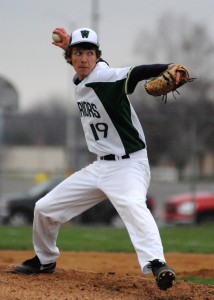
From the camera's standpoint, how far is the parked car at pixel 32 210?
19797 millimetres

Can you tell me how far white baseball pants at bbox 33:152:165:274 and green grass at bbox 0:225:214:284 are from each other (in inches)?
196

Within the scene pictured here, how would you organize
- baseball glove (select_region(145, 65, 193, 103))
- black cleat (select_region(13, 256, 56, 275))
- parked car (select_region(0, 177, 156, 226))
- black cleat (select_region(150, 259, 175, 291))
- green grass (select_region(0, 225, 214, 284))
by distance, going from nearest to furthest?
black cleat (select_region(150, 259, 175, 291)) → baseball glove (select_region(145, 65, 193, 103)) → black cleat (select_region(13, 256, 56, 275)) → green grass (select_region(0, 225, 214, 284)) → parked car (select_region(0, 177, 156, 226))

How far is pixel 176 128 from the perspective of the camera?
2117cm

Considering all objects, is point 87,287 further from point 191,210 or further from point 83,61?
point 191,210

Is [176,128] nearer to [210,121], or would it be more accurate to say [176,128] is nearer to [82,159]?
[210,121]

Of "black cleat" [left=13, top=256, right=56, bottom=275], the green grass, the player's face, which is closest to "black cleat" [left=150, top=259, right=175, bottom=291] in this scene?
"black cleat" [left=13, top=256, right=56, bottom=275]

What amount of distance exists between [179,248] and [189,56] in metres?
25.9

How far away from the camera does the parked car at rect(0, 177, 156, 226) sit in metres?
19.8

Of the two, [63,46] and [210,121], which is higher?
[63,46]

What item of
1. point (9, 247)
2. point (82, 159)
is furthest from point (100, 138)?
point (82, 159)

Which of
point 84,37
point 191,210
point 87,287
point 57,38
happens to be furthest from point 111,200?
point 191,210

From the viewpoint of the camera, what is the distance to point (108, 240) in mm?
14305

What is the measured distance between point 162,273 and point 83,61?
1904 millimetres

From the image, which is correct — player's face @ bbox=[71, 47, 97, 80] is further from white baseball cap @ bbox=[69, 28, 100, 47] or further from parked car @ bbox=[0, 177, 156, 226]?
parked car @ bbox=[0, 177, 156, 226]
